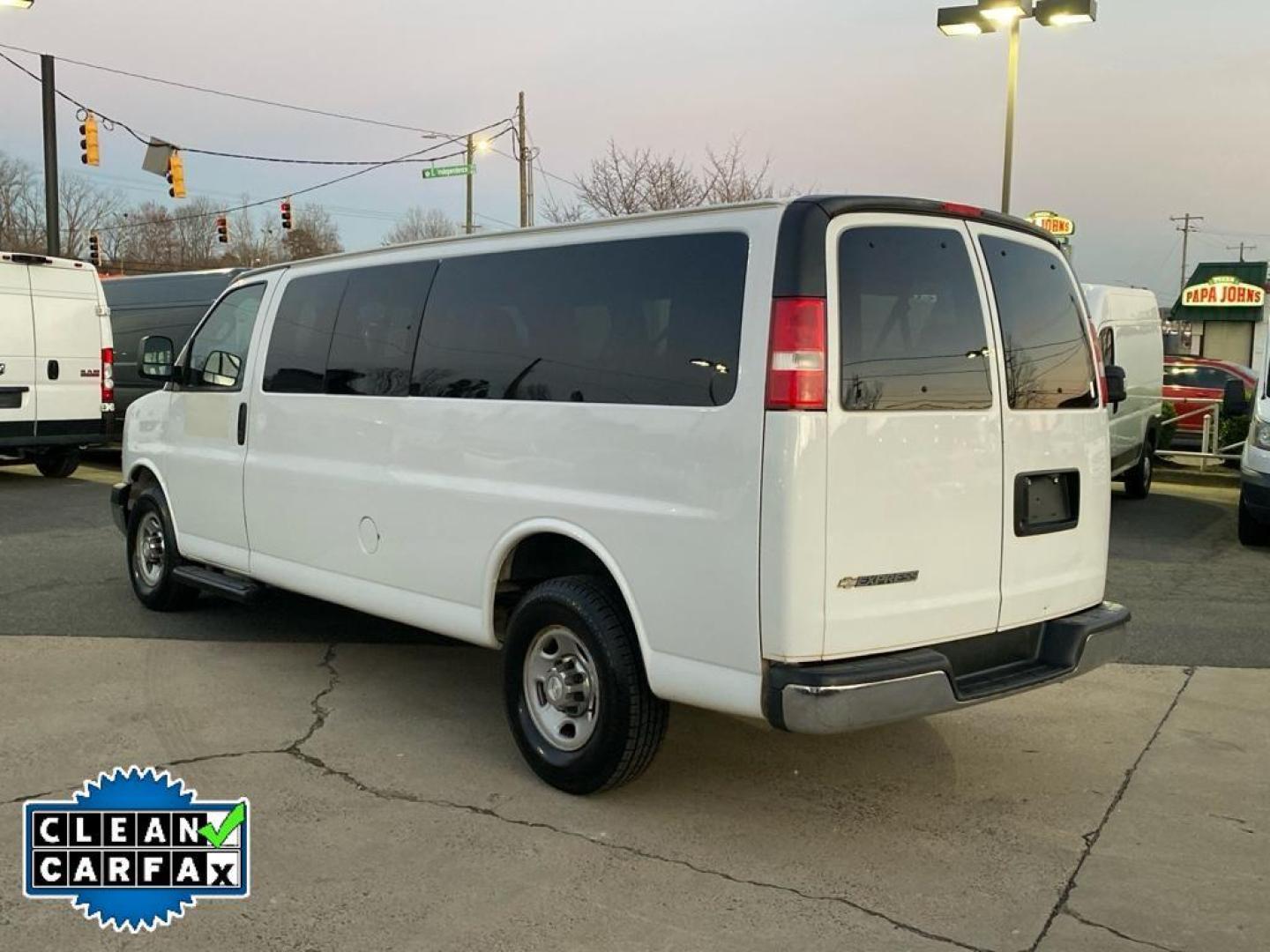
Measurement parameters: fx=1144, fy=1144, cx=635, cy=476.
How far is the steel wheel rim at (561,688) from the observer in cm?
433

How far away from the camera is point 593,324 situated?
4.33m

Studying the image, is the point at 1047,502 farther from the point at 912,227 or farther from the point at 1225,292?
the point at 1225,292

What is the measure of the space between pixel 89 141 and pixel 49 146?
1.87m

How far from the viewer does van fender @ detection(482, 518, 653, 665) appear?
405 centimetres

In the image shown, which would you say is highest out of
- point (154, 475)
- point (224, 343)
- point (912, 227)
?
point (912, 227)

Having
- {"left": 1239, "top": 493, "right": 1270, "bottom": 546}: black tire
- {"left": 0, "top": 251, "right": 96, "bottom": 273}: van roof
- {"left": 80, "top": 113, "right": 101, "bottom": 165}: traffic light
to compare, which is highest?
{"left": 80, "top": 113, "right": 101, "bottom": 165}: traffic light

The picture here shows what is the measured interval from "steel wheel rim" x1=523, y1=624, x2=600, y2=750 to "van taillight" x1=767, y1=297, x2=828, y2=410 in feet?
4.18

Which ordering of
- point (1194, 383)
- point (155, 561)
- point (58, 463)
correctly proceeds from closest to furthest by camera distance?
point (155, 561) → point (58, 463) → point (1194, 383)

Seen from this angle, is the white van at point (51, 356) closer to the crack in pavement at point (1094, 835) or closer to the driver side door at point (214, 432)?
the driver side door at point (214, 432)

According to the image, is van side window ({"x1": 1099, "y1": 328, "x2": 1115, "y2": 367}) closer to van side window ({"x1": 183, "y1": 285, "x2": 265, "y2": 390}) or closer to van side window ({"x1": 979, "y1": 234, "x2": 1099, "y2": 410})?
van side window ({"x1": 979, "y1": 234, "x2": 1099, "y2": 410})

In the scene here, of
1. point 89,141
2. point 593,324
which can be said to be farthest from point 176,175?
point 593,324

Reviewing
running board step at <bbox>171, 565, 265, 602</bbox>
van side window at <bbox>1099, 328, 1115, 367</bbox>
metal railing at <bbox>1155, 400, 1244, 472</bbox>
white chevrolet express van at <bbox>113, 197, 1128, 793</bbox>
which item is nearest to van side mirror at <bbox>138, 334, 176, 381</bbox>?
running board step at <bbox>171, 565, 265, 602</bbox>

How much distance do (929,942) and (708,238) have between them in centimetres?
235

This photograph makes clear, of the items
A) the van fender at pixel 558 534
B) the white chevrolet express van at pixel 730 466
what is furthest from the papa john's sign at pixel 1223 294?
the van fender at pixel 558 534
